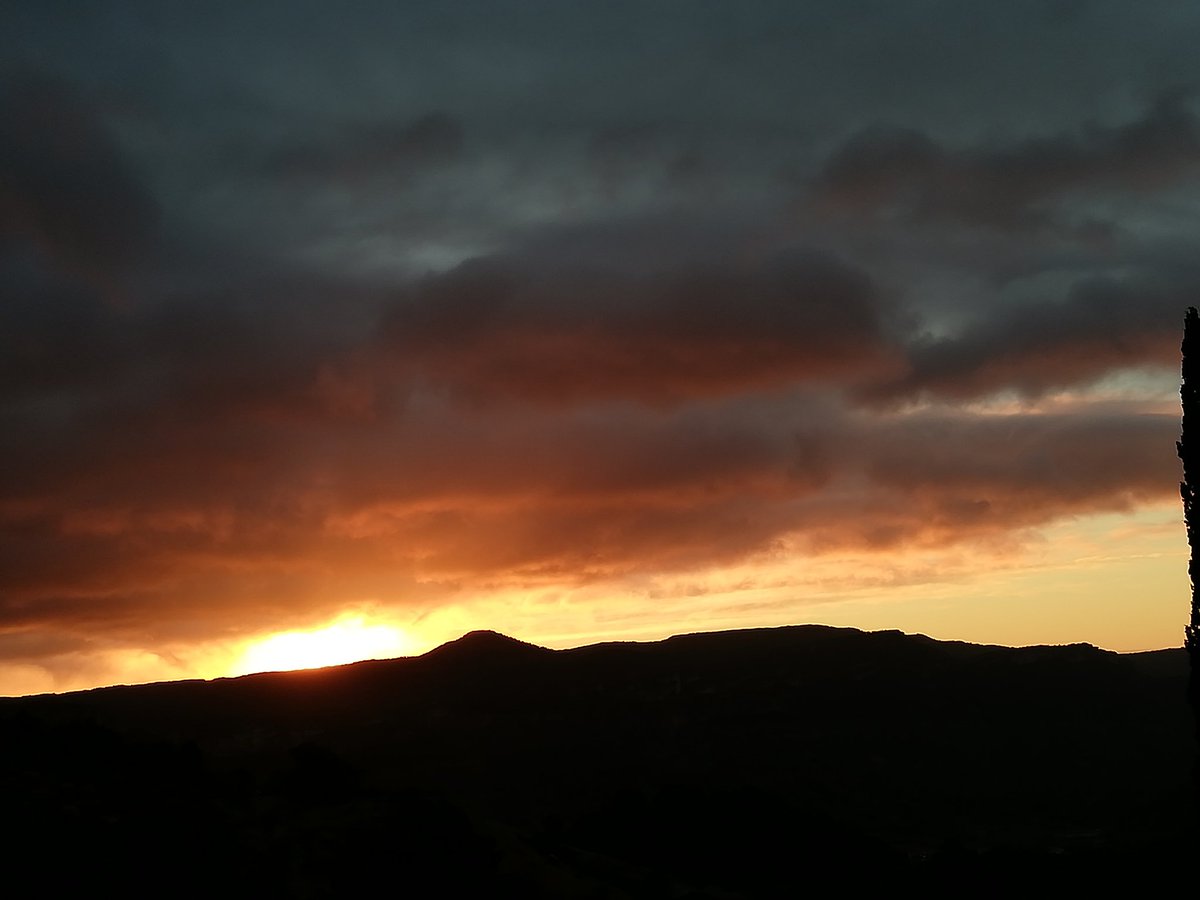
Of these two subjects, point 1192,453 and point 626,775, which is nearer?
point 1192,453

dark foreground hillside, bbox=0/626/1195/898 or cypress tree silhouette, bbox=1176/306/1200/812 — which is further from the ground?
cypress tree silhouette, bbox=1176/306/1200/812

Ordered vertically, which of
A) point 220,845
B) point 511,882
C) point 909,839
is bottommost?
point 909,839

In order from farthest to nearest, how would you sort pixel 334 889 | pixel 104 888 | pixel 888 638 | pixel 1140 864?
pixel 888 638 < pixel 1140 864 < pixel 334 889 < pixel 104 888

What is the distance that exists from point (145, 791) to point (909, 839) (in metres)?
93.2

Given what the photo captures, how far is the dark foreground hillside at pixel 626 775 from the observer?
71250 millimetres

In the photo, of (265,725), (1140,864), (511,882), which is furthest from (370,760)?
(1140,864)

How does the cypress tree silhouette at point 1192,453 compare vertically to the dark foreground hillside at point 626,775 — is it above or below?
above

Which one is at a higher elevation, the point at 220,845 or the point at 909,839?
Result: the point at 220,845

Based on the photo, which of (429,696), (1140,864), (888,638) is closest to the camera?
(1140,864)

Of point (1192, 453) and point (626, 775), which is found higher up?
point (1192, 453)

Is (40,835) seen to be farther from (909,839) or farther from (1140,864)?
(909,839)

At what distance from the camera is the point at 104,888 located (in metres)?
60.3

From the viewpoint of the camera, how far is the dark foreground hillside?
234 feet

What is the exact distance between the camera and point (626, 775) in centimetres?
15538
